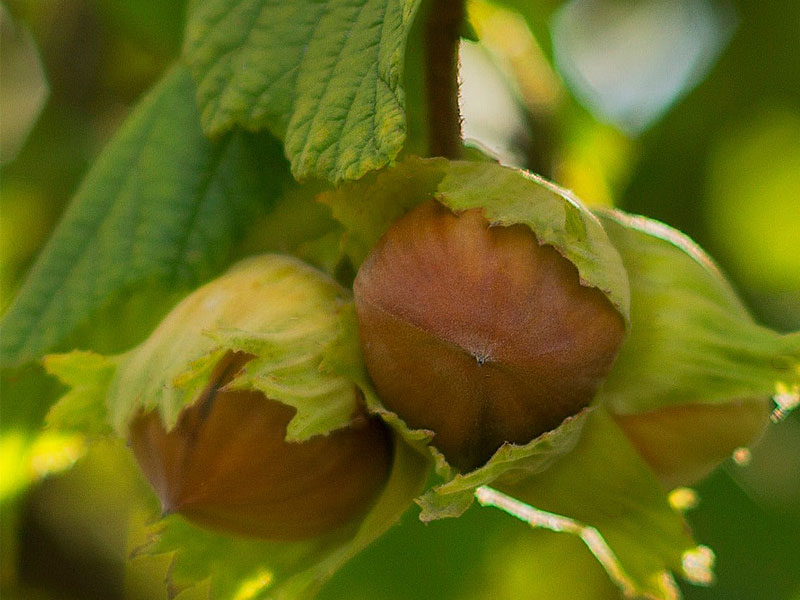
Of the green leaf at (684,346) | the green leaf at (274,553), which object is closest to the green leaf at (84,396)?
the green leaf at (274,553)

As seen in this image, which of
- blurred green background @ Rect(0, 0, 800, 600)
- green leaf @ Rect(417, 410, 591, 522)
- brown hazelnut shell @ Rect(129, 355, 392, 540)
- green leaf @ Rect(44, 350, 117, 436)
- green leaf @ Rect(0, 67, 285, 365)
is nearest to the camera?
green leaf @ Rect(417, 410, 591, 522)

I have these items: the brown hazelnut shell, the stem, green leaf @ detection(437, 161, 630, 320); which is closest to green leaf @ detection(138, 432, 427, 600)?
the brown hazelnut shell

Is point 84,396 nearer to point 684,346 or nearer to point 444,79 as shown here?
point 444,79

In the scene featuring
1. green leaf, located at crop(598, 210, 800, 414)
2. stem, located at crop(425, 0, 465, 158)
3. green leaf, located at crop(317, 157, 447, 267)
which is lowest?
green leaf, located at crop(598, 210, 800, 414)

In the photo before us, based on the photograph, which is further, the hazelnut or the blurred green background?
the blurred green background

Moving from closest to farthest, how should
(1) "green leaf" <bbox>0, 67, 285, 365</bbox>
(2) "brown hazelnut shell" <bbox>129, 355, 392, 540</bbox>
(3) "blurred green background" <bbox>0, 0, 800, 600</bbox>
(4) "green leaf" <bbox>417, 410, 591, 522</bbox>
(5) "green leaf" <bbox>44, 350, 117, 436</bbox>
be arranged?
1. (4) "green leaf" <bbox>417, 410, 591, 522</bbox>
2. (2) "brown hazelnut shell" <bbox>129, 355, 392, 540</bbox>
3. (5) "green leaf" <bbox>44, 350, 117, 436</bbox>
4. (1) "green leaf" <bbox>0, 67, 285, 365</bbox>
5. (3) "blurred green background" <bbox>0, 0, 800, 600</bbox>

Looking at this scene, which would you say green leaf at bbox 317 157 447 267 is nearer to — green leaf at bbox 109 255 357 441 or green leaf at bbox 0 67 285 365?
green leaf at bbox 109 255 357 441

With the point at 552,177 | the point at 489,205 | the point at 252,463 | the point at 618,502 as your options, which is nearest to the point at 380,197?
the point at 489,205

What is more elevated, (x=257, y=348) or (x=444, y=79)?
(x=444, y=79)
